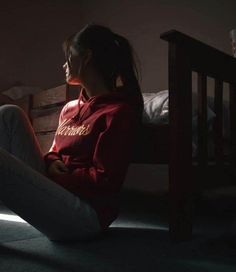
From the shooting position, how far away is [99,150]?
100 cm

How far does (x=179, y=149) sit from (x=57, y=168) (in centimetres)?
35

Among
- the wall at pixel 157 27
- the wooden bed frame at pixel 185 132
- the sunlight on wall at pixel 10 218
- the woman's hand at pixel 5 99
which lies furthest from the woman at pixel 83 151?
the woman's hand at pixel 5 99

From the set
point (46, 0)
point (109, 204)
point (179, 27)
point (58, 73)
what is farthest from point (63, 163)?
point (46, 0)

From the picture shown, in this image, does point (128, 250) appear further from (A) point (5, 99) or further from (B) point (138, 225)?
(A) point (5, 99)

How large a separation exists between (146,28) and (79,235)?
1822 mm

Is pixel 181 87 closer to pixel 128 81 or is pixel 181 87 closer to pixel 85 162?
pixel 128 81

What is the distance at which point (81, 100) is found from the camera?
4.09ft

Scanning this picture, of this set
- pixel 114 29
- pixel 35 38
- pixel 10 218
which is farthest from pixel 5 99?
pixel 10 218

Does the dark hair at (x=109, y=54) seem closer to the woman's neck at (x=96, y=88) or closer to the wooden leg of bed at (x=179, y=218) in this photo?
the woman's neck at (x=96, y=88)

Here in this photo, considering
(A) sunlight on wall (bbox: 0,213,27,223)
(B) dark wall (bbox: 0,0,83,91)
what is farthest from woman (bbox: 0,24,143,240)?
(B) dark wall (bbox: 0,0,83,91)

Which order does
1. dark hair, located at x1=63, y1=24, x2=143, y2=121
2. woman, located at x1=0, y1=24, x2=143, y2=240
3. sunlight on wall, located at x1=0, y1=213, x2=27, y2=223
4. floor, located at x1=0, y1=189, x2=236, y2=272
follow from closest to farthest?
1. floor, located at x1=0, y1=189, x2=236, y2=272
2. woman, located at x1=0, y1=24, x2=143, y2=240
3. dark hair, located at x1=63, y1=24, x2=143, y2=121
4. sunlight on wall, located at x1=0, y1=213, x2=27, y2=223

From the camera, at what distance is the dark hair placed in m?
1.14

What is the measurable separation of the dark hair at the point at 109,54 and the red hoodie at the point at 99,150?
43 mm

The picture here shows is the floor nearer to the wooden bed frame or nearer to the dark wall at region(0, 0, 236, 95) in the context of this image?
the wooden bed frame
